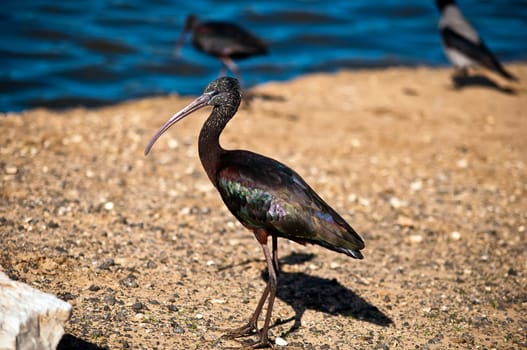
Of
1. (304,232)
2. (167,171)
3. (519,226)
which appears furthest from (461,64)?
(304,232)

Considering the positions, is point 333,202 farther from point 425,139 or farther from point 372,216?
point 425,139

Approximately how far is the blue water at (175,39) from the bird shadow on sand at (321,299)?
303 inches

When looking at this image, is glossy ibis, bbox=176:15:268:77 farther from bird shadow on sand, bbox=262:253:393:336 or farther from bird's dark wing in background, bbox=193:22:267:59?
bird shadow on sand, bbox=262:253:393:336

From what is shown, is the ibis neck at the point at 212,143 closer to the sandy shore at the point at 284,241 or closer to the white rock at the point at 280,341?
the sandy shore at the point at 284,241

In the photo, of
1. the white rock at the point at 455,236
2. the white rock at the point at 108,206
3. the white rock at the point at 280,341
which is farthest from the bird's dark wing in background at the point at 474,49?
the white rock at the point at 280,341

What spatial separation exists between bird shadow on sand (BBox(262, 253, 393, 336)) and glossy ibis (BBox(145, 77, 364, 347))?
24.9 inches

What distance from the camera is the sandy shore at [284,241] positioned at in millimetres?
5664

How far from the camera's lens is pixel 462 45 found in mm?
13289

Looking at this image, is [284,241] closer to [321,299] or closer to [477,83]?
[321,299]

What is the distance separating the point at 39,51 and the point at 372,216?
972 cm

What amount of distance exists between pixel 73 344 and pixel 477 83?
10.3 m

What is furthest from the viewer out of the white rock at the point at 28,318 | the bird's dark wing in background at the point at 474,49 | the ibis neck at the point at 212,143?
the bird's dark wing in background at the point at 474,49

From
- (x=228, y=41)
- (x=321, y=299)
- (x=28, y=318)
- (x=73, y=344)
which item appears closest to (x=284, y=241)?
(x=321, y=299)

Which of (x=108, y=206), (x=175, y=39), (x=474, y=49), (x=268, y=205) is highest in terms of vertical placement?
(x=268, y=205)
